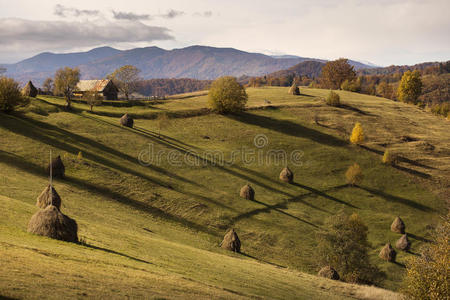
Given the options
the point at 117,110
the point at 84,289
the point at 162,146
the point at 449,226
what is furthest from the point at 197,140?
the point at 84,289

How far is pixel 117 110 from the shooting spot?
78625 millimetres

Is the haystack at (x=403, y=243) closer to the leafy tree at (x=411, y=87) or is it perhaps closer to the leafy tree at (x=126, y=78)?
the leafy tree at (x=126, y=78)

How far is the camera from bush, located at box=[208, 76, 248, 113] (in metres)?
81.2

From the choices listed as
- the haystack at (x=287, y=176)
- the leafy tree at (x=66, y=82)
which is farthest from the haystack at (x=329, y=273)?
the leafy tree at (x=66, y=82)

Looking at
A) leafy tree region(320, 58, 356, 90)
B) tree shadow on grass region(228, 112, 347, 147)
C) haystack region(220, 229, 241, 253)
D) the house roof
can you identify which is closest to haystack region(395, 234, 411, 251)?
haystack region(220, 229, 241, 253)

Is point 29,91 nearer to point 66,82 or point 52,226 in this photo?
point 66,82

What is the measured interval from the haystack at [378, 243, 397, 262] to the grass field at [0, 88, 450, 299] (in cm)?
92

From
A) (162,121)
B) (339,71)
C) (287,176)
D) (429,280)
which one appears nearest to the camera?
(429,280)

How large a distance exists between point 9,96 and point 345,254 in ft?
186

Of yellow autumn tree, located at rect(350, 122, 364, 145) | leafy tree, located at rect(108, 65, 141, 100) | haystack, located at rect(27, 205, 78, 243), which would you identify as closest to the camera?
haystack, located at rect(27, 205, 78, 243)

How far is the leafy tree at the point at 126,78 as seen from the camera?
9669 centimetres

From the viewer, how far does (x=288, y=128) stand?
3078 inches

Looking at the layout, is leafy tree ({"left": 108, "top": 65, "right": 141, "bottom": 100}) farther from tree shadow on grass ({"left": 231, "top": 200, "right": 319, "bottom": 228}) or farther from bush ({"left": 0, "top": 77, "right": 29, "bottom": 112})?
tree shadow on grass ({"left": 231, "top": 200, "right": 319, "bottom": 228})

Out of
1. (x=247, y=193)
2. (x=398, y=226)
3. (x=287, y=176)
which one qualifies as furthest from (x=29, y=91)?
(x=398, y=226)
